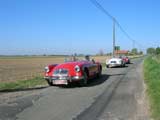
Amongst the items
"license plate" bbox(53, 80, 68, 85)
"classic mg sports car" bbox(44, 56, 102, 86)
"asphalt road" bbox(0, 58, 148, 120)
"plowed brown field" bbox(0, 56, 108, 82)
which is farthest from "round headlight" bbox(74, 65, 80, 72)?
"plowed brown field" bbox(0, 56, 108, 82)

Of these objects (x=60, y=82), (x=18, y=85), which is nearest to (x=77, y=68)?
(x=60, y=82)

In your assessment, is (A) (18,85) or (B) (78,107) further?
(A) (18,85)

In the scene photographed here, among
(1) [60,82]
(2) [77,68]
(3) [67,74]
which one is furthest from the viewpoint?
(2) [77,68]

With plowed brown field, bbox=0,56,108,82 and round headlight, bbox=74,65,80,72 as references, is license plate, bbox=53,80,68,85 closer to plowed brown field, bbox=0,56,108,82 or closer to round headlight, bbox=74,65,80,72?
round headlight, bbox=74,65,80,72

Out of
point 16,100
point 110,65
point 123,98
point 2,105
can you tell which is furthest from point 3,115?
point 110,65

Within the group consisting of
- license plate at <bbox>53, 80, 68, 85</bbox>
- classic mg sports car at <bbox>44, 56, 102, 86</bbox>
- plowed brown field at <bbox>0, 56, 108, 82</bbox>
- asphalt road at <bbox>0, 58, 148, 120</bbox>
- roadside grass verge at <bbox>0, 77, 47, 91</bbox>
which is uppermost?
classic mg sports car at <bbox>44, 56, 102, 86</bbox>

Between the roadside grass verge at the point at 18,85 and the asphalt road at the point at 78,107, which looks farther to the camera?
the roadside grass verge at the point at 18,85

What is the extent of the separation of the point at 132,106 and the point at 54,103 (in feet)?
8.13

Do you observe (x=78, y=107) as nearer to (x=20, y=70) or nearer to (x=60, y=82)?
(x=60, y=82)

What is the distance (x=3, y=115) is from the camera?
8.22m

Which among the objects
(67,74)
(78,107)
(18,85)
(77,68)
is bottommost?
(18,85)

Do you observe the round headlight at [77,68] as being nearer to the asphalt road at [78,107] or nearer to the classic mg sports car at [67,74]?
the classic mg sports car at [67,74]

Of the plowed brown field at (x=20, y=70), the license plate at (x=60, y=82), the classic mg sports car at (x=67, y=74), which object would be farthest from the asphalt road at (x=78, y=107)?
the plowed brown field at (x=20, y=70)

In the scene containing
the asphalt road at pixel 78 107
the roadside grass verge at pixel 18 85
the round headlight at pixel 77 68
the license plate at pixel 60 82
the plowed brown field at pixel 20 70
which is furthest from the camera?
the plowed brown field at pixel 20 70
